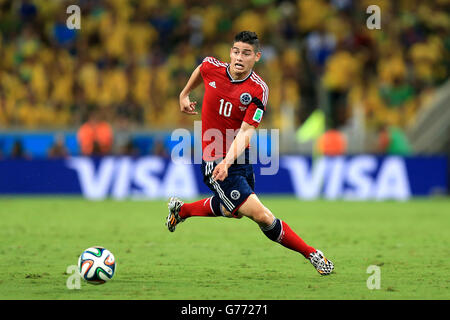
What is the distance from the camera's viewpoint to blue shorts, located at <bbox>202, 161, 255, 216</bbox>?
26.3 feet

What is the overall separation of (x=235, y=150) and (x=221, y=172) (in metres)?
0.27

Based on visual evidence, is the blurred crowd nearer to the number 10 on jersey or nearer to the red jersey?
the red jersey

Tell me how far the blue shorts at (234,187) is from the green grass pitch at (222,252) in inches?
28.4

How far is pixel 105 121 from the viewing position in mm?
20562

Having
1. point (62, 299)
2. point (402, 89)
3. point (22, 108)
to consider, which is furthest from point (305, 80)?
point (62, 299)

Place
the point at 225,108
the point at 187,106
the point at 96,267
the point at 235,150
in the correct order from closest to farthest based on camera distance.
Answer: the point at 96,267 → the point at 235,150 → the point at 225,108 → the point at 187,106

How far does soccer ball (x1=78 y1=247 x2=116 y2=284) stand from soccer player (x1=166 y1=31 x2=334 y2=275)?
1240mm

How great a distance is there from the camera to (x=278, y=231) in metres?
8.09

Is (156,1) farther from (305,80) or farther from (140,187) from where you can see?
(140,187)
